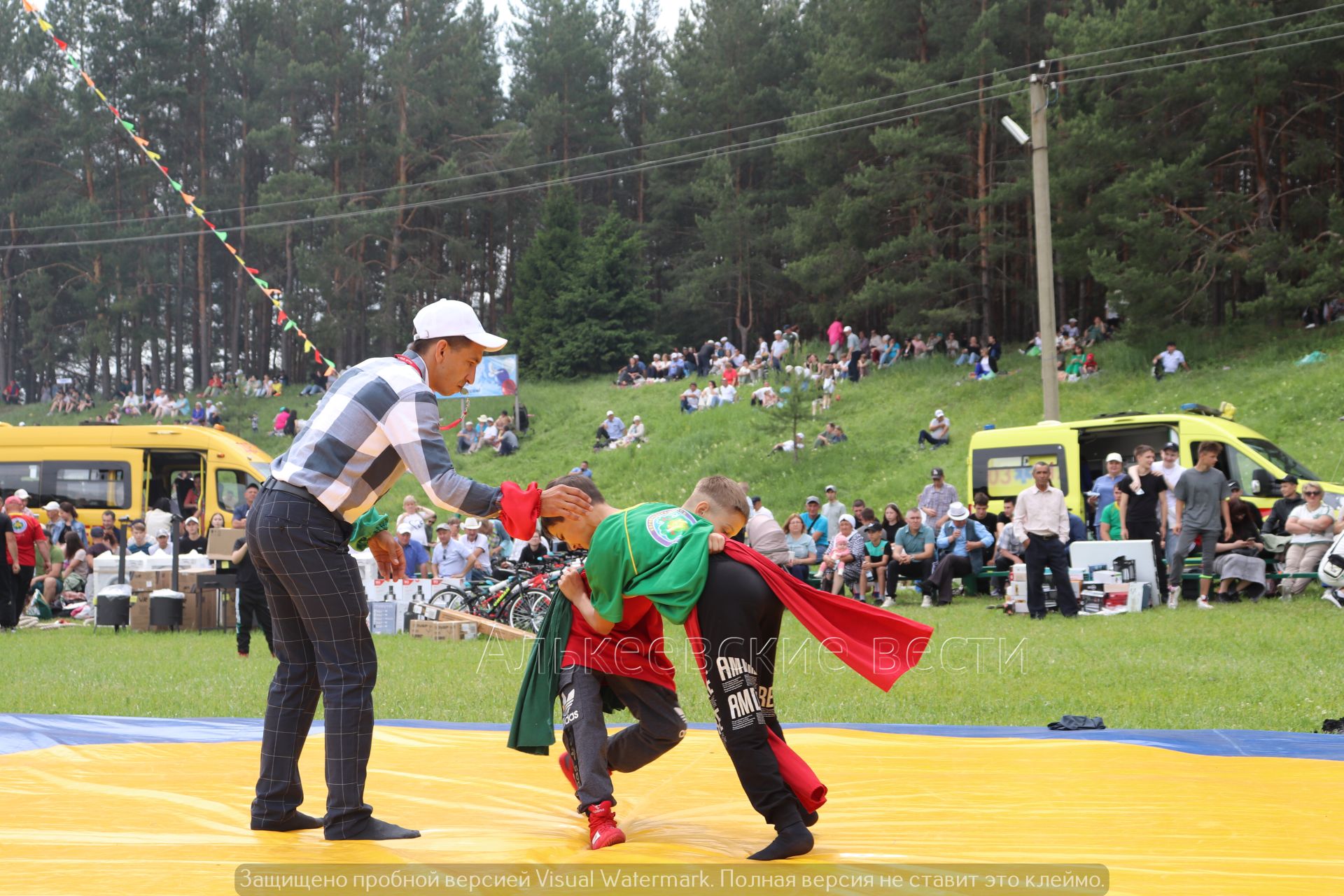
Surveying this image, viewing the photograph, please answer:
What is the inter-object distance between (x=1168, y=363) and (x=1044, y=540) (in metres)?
14.5

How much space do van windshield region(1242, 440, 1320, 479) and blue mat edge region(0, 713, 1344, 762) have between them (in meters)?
9.67

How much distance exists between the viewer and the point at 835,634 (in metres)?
3.77

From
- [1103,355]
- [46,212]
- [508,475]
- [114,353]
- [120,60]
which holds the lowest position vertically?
[508,475]

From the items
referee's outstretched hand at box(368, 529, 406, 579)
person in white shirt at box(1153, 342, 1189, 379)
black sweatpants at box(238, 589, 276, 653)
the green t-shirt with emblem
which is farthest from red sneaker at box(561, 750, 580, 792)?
person in white shirt at box(1153, 342, 1189, 379)

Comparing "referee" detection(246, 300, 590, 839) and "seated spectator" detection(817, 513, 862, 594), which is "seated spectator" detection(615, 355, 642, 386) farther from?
"referee" detection(246, 300, 590, 839)

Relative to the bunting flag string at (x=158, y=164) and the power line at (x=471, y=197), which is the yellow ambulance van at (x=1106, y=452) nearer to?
the bunting flag string at (x=158, y=164)

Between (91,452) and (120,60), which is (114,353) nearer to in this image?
(120,60)

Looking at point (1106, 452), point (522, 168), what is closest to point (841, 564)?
point (1106, 452)

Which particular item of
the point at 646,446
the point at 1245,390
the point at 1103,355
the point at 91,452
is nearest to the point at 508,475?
the point at 646,446

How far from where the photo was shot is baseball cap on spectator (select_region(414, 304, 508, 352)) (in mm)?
3973

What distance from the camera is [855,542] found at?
1514 centimetres

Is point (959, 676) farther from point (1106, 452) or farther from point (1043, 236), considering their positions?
point (1043, 236)

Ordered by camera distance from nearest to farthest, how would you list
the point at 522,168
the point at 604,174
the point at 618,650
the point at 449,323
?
the point at 449,323, the point at 618,650, the point at 522,168, the point at 604,174

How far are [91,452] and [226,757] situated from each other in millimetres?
17873
